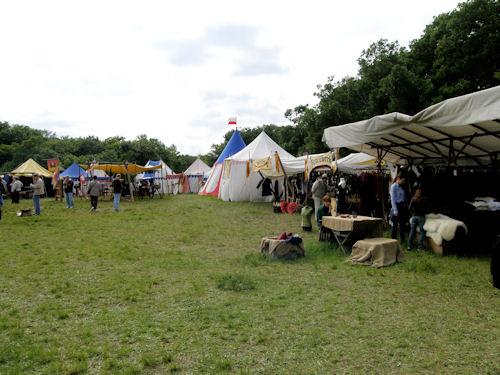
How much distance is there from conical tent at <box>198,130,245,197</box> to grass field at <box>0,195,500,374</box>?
1882 cm

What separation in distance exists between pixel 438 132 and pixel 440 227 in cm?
230

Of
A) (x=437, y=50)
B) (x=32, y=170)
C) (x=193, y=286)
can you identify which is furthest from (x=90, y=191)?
(x=437, y=50)

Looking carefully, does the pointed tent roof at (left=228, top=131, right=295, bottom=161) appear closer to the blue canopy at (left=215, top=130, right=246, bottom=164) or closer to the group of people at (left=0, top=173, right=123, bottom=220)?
the blue canopy at (left=215, top=130, right=246, bottom=164)

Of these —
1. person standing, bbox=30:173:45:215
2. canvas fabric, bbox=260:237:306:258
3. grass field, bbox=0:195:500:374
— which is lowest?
grass field, bbox=0:195:500:374

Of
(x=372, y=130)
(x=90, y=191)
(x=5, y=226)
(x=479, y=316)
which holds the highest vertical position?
(x=372, y=130)

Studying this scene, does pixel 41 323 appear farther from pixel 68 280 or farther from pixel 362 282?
pixel 362 282

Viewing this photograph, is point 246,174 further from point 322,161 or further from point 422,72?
point 422,72

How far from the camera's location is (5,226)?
35.6 ft

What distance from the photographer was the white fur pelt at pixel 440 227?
6.65 meters

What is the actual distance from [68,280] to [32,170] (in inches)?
992

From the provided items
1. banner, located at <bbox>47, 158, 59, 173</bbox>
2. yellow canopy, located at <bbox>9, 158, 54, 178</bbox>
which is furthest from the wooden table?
yellow canopy, located at <bbox>9, 158, 54, 178</bbox>

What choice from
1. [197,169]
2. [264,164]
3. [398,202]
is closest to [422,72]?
[264,164]

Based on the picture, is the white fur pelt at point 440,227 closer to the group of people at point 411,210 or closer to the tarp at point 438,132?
the group of people at point 411,210

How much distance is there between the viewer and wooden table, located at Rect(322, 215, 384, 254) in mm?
6812
